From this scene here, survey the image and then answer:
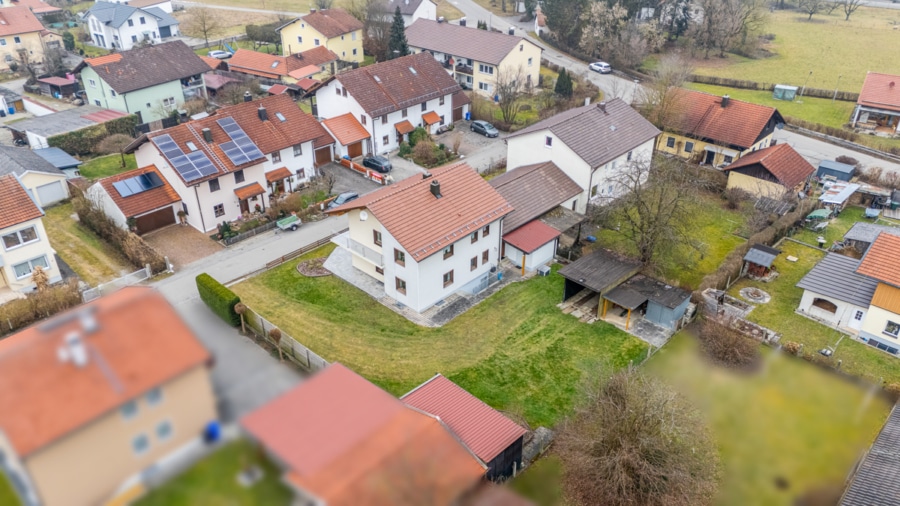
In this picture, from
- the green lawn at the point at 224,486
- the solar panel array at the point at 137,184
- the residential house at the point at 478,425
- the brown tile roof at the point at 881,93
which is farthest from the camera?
the brown tile roof at the point at 881,93

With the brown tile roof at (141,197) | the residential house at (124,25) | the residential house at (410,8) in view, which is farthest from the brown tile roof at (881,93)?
the residential house at (124,25)

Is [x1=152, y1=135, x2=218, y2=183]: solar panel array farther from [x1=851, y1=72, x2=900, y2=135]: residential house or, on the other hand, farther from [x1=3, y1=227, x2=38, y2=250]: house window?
[x1=851, y1=72, x2=900, y2=135]: residential house

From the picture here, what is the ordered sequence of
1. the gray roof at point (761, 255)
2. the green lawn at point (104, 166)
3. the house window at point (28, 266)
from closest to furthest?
the house window at point (28, 266)
the gray roof at point (761, 255)
the green lawn at point (104, 166)

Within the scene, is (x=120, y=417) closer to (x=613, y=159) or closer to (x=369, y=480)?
(x=369, y=480)

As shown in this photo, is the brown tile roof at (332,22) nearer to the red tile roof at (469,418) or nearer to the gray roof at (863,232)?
the gray roof at (863,232)

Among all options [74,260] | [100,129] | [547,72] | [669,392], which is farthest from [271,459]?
[547,72]

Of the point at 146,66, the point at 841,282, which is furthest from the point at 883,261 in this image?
the point at 146,66
